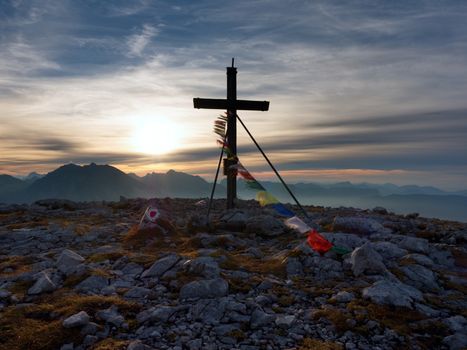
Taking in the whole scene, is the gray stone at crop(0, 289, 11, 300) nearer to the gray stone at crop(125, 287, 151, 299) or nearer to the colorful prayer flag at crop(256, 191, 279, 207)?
the gray stone at crop(125, 287, 151, 299)

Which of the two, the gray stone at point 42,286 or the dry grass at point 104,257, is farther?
the dry grass at point 104,257

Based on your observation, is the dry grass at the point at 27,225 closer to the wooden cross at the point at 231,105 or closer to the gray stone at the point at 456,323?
the wooden cross at the point at 231,105

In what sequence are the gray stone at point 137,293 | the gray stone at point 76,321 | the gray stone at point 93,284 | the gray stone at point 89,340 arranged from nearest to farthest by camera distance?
the gray stone at point 89,340 < the gray stone at point 76,321 < the gray stone at point 137,293 < the gray stone at point 93,284

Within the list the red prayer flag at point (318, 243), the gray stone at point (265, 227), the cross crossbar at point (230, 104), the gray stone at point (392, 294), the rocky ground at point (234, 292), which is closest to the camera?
the rocky ground at point (234, 292)

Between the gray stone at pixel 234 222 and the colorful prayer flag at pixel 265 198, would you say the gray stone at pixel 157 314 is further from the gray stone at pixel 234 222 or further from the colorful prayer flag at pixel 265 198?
the gray stone at pixel 234 222

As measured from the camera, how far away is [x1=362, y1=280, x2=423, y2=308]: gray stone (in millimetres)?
7580

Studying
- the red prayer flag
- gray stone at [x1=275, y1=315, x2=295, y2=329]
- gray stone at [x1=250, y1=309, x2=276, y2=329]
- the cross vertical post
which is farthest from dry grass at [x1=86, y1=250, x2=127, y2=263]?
the cross vertical post

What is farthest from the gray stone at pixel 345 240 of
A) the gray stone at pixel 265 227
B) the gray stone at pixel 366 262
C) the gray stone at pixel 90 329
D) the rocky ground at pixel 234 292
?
the gray stone at pixel 90 329

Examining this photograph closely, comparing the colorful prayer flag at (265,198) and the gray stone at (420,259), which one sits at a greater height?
the colorful prayer flag at (265,198)

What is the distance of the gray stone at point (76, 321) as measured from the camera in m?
6.59

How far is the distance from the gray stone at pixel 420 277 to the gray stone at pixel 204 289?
195 inches

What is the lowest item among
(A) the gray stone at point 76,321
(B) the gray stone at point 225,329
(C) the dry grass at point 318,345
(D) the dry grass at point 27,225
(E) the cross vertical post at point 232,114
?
(C) the dry grass at point 318,345

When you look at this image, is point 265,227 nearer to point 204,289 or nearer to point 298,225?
point 298,225

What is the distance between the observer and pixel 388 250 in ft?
36.9
